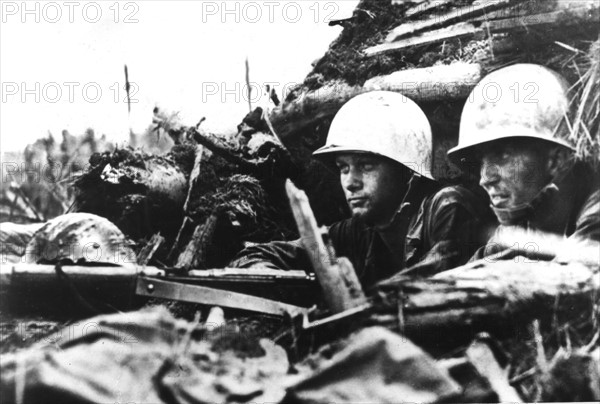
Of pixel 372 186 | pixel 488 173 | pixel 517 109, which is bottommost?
pixel 372 186

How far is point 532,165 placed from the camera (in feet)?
20.6

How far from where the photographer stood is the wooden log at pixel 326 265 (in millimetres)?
6055

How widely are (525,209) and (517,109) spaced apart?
771 mm

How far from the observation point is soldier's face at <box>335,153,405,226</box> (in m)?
6.41

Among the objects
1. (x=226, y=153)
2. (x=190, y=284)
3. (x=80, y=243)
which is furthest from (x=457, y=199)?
(x=80, y=243)

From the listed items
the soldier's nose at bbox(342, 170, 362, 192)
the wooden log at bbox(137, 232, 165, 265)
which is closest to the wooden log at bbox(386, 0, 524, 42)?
the soldier's nose at bbox(342, 170, 362, 192)

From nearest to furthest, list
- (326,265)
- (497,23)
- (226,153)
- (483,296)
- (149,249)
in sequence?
(483,296)
(326,265)
(149,249)
(497,23)
(226,153)

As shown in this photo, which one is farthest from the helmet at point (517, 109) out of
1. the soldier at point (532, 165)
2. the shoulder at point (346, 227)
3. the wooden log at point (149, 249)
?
the wooden log at point (149, 249)

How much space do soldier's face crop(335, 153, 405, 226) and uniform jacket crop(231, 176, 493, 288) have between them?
0.08 m

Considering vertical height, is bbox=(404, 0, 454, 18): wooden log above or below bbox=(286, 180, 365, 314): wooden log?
above

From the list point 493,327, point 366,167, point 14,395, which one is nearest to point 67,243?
point 14,395

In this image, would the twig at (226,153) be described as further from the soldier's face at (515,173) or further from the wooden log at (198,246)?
the soldier's face at (515,173)

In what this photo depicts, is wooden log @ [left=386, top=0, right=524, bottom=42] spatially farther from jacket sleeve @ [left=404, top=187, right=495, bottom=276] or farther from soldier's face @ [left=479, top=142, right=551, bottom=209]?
jacket sleeve @ [left=404, top=187, right=495, bottom=276]

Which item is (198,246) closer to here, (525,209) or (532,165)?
(525,209)
